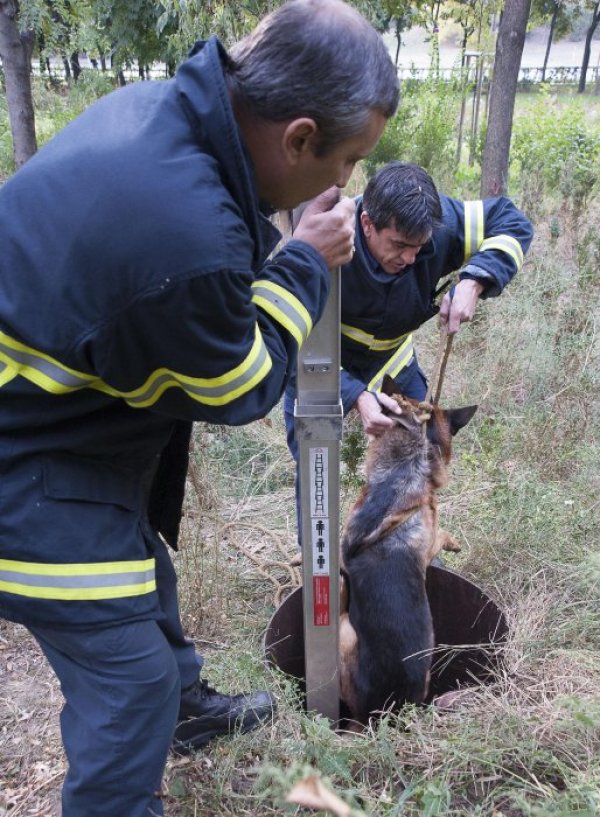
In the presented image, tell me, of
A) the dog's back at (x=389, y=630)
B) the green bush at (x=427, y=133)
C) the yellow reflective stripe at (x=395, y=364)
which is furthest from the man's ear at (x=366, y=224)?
the green bush at (x=427, y=133)

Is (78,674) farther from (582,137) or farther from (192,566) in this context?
(582,137)

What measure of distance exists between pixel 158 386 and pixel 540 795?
1567mm

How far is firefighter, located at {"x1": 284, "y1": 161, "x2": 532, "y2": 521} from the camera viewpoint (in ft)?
9.66

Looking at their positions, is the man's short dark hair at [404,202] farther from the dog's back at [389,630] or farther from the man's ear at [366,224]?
the dog's back at [389,630]

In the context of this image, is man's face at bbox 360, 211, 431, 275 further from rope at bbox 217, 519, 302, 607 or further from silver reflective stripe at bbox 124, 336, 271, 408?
silver reflective stripe at bbox 124, 336, 271, 408

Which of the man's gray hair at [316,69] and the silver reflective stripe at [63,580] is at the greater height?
the man's gray hair at [316,69]

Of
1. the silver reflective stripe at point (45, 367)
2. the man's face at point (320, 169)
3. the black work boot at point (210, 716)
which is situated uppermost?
the man's face at point (320, 169)

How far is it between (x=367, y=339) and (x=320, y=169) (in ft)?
6.26

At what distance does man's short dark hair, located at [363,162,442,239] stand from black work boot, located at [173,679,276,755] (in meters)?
1.96

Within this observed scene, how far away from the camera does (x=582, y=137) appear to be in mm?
7996

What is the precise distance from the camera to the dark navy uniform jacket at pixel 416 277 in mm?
3090

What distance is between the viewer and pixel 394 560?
291 cm

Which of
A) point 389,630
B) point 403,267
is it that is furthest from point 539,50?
point 389,630

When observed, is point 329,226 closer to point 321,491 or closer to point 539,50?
point 321,491
